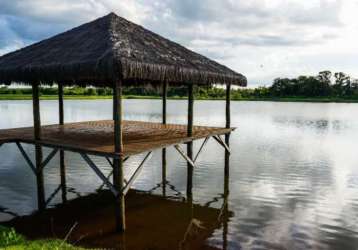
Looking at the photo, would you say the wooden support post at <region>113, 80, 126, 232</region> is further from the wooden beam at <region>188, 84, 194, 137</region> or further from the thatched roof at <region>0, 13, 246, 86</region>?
the wooden beam at <region>188, 84, 194, 137</region>

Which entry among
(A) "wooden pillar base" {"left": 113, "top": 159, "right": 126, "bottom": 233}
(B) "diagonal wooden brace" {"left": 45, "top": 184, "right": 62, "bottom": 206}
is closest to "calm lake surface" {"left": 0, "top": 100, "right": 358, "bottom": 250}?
(B) "diagonal wooden brace" {"left": 45, "top": 184, "right": 62, "bottom": 206}

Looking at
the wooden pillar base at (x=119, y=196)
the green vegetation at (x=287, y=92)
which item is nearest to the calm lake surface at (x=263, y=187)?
the wooden pillar base at (x=119, y=196)

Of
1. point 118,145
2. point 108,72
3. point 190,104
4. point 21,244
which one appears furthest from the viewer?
point 190,104

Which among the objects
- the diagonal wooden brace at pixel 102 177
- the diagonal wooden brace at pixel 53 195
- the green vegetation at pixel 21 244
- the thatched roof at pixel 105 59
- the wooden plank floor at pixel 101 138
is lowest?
the diagonal wooden brace at pixel 53 195

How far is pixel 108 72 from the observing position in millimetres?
8086

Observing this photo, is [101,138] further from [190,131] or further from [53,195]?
[190,131]

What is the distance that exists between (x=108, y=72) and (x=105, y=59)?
1.15 ft

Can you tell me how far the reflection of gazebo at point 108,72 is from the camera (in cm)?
848

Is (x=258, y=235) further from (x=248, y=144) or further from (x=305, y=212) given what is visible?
(x=248, y=144)

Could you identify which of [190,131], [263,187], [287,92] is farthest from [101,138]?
[287,92]

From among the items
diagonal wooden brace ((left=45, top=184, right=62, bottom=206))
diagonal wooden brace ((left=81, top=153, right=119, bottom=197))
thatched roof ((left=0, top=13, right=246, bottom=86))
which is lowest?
diagonal wooden brace ((left=45, top=184, right=62, bottom=206))

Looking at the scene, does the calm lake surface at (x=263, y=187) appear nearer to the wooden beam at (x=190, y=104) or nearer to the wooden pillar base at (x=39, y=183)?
the wooden pillar base at (x=39, y=183)

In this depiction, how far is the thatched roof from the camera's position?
27.6 ft

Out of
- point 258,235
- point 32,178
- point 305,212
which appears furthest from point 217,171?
point 32,178
